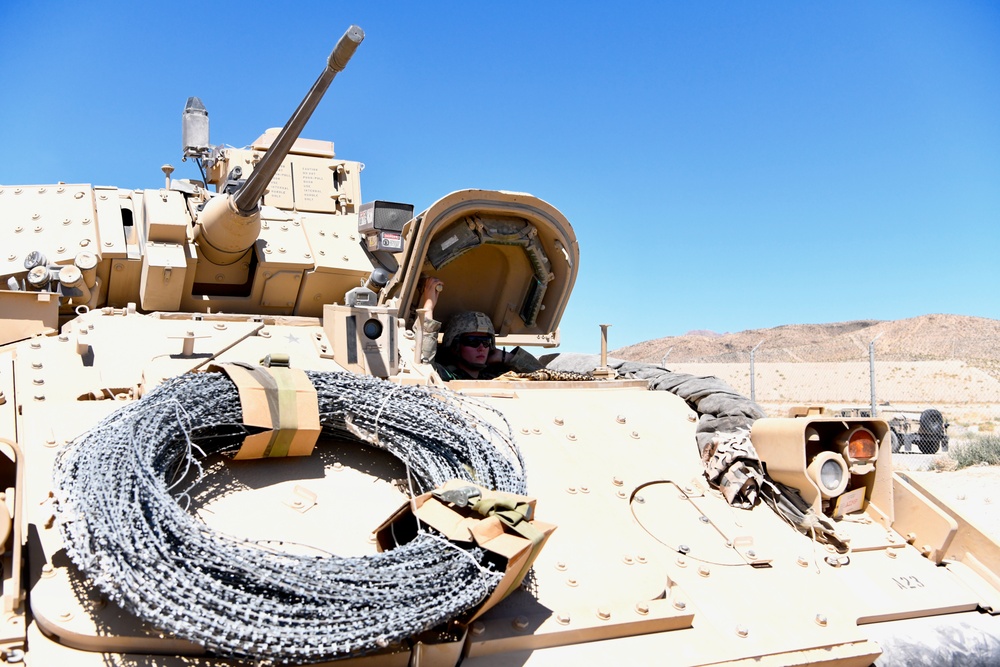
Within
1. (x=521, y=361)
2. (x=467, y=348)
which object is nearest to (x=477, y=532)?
(x=467, y=348)

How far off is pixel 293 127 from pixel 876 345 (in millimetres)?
49838

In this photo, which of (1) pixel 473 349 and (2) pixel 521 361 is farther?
(2) pixel 521 361

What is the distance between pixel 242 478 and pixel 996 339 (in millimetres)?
48822

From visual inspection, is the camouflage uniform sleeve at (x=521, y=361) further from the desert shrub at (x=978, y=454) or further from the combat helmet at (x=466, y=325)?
the desert shrub at (x=978, y=454)

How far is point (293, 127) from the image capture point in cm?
581

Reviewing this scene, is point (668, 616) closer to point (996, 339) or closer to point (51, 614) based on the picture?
point (51, 614)

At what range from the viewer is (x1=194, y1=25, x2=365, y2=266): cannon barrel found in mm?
5551

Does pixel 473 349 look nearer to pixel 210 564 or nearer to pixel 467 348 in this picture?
pixel 467 348

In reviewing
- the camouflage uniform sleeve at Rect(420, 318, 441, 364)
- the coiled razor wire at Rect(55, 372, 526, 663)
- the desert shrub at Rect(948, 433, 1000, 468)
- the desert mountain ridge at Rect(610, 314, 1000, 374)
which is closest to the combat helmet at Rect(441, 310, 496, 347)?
the camouflage uniform sleeve at Rect(420, 318, 441, 364)

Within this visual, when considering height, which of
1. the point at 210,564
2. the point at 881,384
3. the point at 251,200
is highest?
the point at 251,200

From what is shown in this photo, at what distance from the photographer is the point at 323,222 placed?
7.52 meters

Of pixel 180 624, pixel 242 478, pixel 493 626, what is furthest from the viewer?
pixel 242 478

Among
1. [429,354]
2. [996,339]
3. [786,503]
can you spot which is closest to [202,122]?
[429,354]

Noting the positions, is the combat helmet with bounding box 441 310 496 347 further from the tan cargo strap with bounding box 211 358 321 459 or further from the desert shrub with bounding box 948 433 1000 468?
the desert shrub with bounding box 948 433 1000 468
